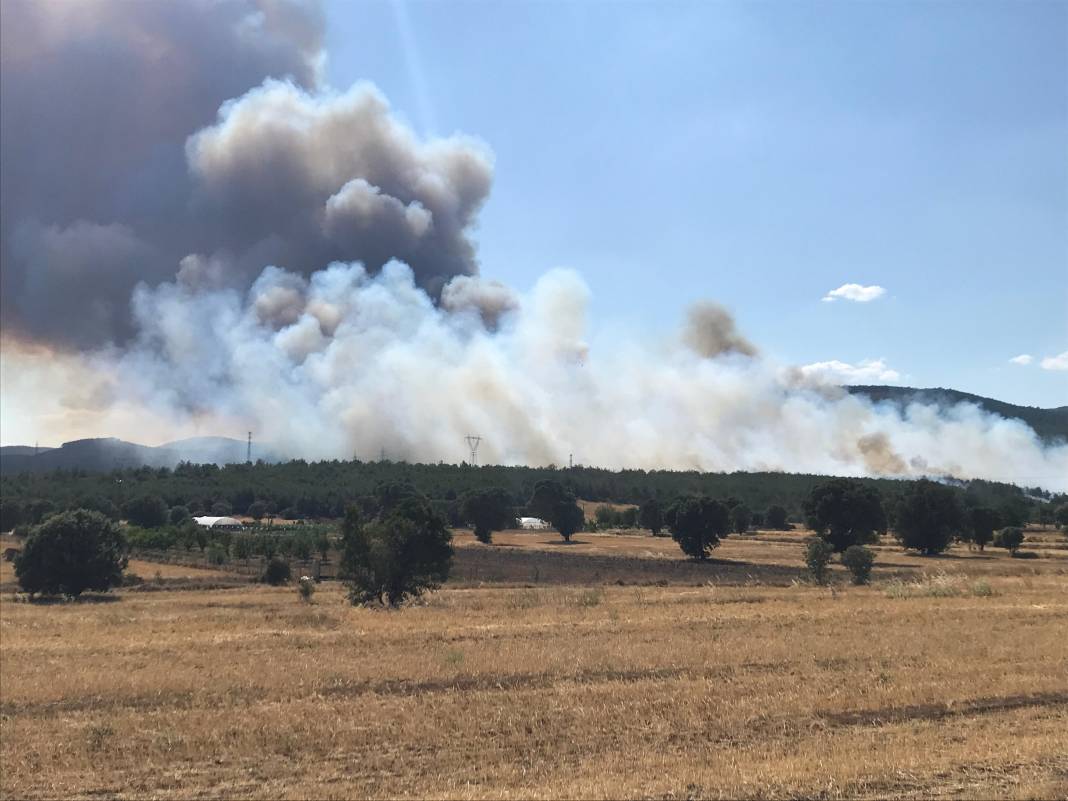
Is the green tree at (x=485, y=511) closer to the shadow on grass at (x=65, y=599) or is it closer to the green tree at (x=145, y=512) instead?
the green tree at (x=145, y=512)

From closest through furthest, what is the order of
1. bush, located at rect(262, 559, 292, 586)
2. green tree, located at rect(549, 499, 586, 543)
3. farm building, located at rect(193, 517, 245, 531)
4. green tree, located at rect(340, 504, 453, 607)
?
green tree, located at rect(340, 504, 453, 607) < bush, located at rect(262, 559, 292, 586) < green tree, located at rect(549, 499, 586, 543) < farm building, located at rect(193, 517, 245, 531)

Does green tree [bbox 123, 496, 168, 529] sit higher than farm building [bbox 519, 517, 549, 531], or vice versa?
green tree [bbox 123, 496, 168, 529]

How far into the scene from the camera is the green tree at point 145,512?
5472 inches

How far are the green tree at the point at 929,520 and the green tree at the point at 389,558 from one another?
55.4 m

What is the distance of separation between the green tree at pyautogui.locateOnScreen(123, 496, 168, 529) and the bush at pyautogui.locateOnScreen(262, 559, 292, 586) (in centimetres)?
8654

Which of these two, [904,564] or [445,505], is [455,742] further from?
[445,505]

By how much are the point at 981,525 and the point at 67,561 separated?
273 ft

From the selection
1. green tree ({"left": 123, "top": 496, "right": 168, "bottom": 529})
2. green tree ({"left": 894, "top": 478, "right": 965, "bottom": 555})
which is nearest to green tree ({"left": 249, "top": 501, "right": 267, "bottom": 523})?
green tree ({"left": 123, "top": 496, "right": 168, "bottom": 529})

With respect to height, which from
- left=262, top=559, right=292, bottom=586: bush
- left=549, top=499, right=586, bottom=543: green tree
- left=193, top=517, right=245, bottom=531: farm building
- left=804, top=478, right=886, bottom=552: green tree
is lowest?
left=193, top=517, right=245, bottom=531: farm building

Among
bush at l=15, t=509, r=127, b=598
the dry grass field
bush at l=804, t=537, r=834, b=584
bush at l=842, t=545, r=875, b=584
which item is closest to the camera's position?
the dry grass field

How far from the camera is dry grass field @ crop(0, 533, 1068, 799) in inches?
499

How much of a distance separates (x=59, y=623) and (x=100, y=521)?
25.5m

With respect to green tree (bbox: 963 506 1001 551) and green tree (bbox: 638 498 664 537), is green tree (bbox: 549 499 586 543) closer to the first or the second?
green tree (bbox: 638 498 664 537)

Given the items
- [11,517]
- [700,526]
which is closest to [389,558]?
[700,526]
